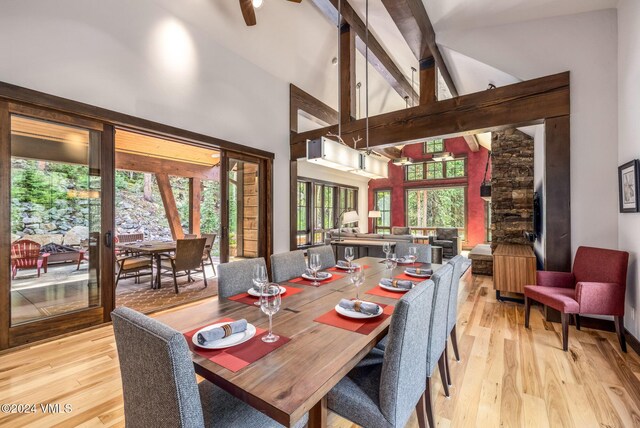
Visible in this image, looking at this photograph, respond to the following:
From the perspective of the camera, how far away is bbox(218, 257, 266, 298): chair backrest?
1969 millimetres

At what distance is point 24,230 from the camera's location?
102 inches

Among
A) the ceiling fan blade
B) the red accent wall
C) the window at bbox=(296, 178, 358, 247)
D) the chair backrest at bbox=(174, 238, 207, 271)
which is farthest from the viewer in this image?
the red accent wall

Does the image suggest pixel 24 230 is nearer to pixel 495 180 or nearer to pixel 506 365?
pixel 506 365

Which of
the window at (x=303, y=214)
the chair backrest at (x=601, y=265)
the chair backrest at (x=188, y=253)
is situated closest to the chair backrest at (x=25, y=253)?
the chair backrest at (x=188, y=253)

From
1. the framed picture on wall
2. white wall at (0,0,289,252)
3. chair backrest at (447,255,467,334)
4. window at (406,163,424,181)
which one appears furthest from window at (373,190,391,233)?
chair backrest at (447,255,467,334)

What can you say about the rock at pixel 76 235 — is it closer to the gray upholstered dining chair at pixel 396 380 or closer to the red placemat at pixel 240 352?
the red placemat at pixel 240 352

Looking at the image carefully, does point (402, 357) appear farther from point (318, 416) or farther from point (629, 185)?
point (629, 185)

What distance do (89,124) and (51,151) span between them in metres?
0.42

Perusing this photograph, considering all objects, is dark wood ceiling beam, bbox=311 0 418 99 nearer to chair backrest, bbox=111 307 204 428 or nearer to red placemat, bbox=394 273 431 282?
red placemat, bbox=394 273 431 282

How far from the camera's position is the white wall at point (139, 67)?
251 cm

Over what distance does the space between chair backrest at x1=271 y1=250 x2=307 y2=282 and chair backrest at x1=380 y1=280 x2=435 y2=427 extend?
4.39ft

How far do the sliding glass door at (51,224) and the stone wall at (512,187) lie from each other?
5844 millimetres

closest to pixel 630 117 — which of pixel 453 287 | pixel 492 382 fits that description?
pixel 453 287

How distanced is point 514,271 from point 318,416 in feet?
12.1
